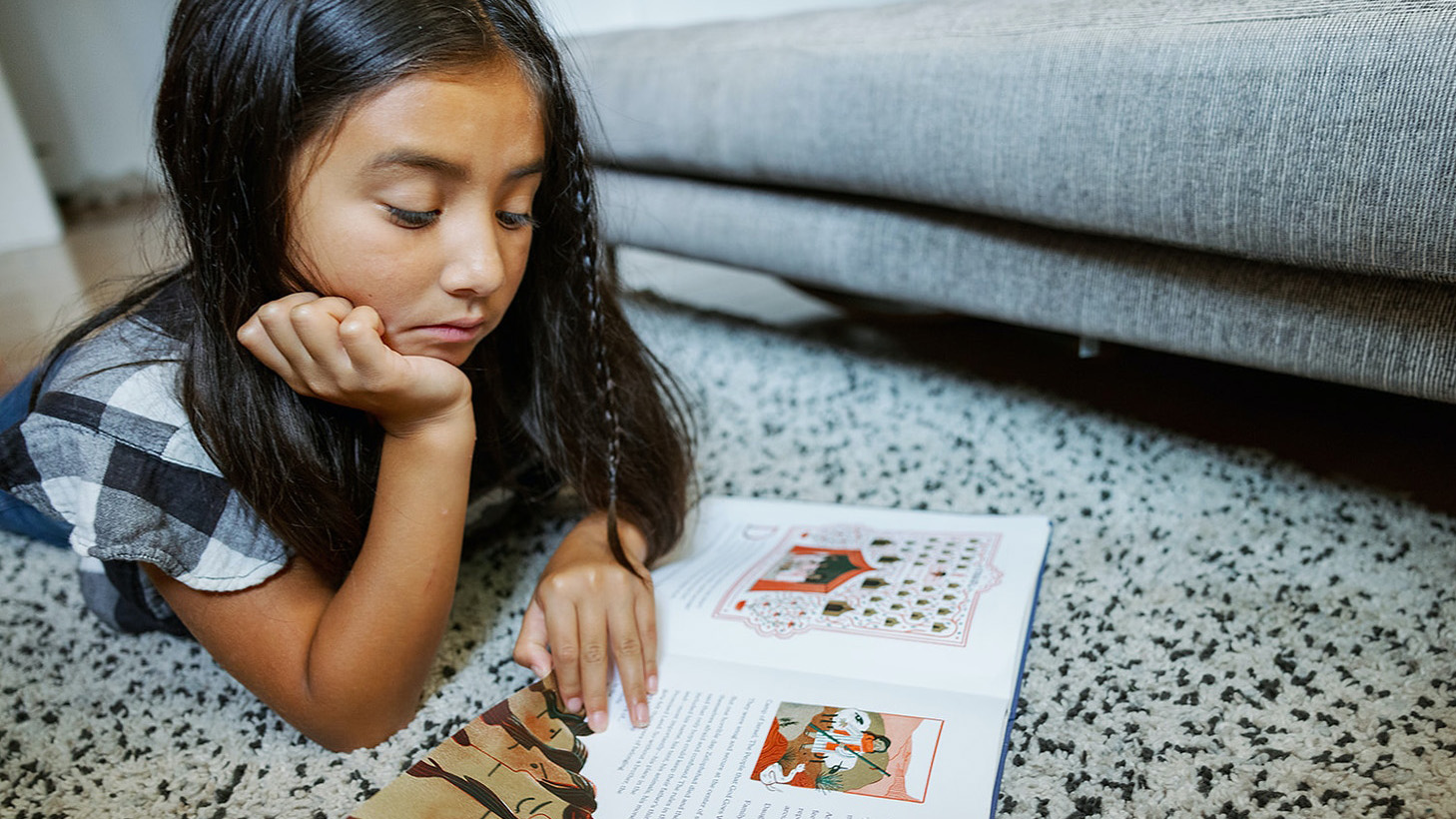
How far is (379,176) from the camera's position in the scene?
526 millimetres

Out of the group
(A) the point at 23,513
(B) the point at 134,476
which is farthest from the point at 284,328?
(A) the point at 23,513

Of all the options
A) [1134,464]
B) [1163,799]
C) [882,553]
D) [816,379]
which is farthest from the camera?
[816,379]

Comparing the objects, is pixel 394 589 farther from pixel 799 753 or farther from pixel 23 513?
pixel 23 513

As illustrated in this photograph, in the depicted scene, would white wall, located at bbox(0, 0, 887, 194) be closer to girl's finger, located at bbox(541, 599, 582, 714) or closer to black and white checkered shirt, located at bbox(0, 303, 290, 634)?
black and white checkered shirt, located at bbox(0, 303, 290, 634)

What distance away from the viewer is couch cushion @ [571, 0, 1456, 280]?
61 cm

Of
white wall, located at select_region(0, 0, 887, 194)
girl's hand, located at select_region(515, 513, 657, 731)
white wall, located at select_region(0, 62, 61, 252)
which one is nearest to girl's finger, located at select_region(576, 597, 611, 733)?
girl's hand, located at select_region(515, 513, 657, 731)

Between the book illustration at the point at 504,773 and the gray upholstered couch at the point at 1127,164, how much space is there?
1.83 ft

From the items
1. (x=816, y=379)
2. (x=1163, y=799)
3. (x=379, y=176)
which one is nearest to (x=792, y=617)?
(x=1163, y=799)

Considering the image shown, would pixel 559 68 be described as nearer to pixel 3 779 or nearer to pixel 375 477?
pixel 375 477

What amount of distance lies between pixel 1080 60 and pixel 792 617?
47cm

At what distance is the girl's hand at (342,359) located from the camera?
0.52 meters

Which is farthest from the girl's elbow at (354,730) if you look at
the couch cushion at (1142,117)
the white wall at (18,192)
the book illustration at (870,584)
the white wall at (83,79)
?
the white wall at (83,79)

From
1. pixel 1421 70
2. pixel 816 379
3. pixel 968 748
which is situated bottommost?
pixel 816 379

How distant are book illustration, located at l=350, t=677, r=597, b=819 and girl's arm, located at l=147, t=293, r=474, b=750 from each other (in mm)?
68
